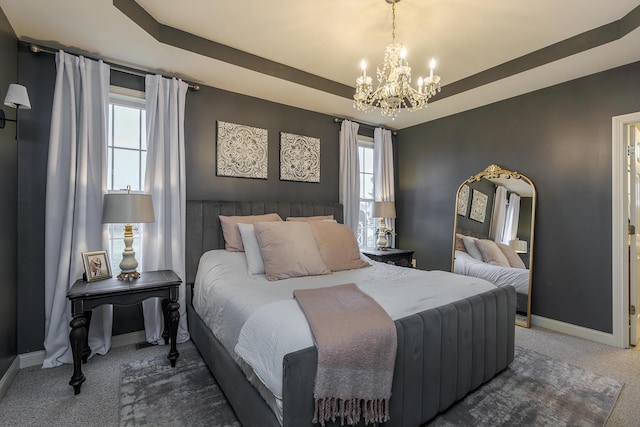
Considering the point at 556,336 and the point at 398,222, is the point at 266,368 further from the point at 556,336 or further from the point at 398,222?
the point at 398,222

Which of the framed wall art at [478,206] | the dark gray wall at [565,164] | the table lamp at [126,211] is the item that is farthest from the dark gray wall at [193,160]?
the dark gray wall at [565,164]

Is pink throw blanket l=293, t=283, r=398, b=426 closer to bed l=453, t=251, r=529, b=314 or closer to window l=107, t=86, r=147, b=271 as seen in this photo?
window l=107, t=86, r=147, b=271

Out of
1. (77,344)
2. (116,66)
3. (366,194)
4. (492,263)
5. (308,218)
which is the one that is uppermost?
(116,66)

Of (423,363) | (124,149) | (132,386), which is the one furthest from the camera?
(124,149)

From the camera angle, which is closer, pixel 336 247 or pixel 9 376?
pixel 9 376

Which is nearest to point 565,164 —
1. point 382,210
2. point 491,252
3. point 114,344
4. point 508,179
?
point 508,179

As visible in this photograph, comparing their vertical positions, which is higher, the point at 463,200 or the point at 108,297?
the point at 463,200

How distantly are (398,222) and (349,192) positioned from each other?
3.85ft

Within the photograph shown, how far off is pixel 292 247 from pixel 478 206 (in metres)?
2.62

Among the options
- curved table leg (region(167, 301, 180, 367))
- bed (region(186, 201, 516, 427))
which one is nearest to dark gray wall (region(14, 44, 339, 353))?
curved table leg (region(167, 301, 180, 367))

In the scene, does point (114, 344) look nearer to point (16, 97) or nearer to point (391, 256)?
point (16, 97)

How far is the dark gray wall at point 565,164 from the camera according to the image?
2.88 metres

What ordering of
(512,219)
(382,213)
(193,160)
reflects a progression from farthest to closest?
(382,213)
(512,219)
(193,160)

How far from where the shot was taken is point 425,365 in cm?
165
